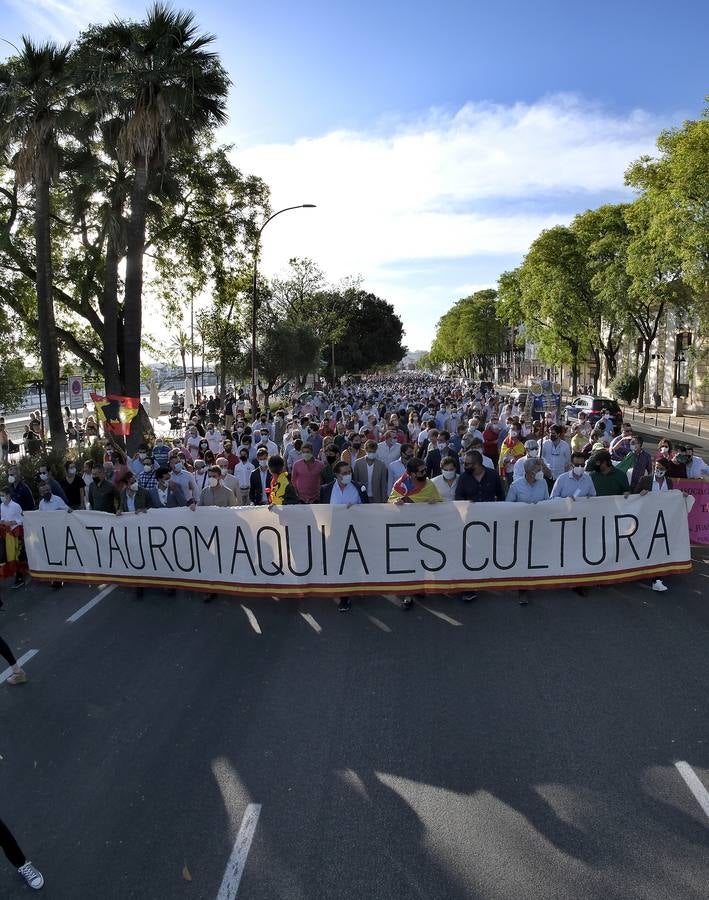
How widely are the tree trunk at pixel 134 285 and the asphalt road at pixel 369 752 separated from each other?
50.1ft

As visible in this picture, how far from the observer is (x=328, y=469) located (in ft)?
31.9

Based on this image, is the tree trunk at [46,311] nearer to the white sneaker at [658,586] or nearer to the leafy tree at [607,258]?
the white sneaker at [658,586]

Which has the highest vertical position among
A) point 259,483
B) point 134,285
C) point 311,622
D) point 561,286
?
point 561,286

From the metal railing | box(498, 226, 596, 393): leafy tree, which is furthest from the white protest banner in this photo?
box(498, 226, 596, 393): leafy tree

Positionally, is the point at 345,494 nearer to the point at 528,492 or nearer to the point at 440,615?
the point at 440,615

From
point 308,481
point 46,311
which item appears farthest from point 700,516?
point 46,311

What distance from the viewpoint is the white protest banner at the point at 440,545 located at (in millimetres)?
7801

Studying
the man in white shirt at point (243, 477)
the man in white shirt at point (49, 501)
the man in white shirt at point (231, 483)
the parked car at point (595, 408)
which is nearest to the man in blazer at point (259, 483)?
the man in white shirt at point (231, 483)

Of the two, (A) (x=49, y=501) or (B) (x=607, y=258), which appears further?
(B) (x=607, y=258)

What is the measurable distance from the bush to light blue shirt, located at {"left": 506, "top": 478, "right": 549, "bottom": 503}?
4214 cm

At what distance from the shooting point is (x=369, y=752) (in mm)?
4863

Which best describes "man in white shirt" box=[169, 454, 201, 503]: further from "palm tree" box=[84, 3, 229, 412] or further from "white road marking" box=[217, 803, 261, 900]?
"palm tree" box=[84, 3, 229, 412]

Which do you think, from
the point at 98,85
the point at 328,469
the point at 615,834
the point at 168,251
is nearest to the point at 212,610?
the point at 328,469

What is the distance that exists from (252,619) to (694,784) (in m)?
4.71
